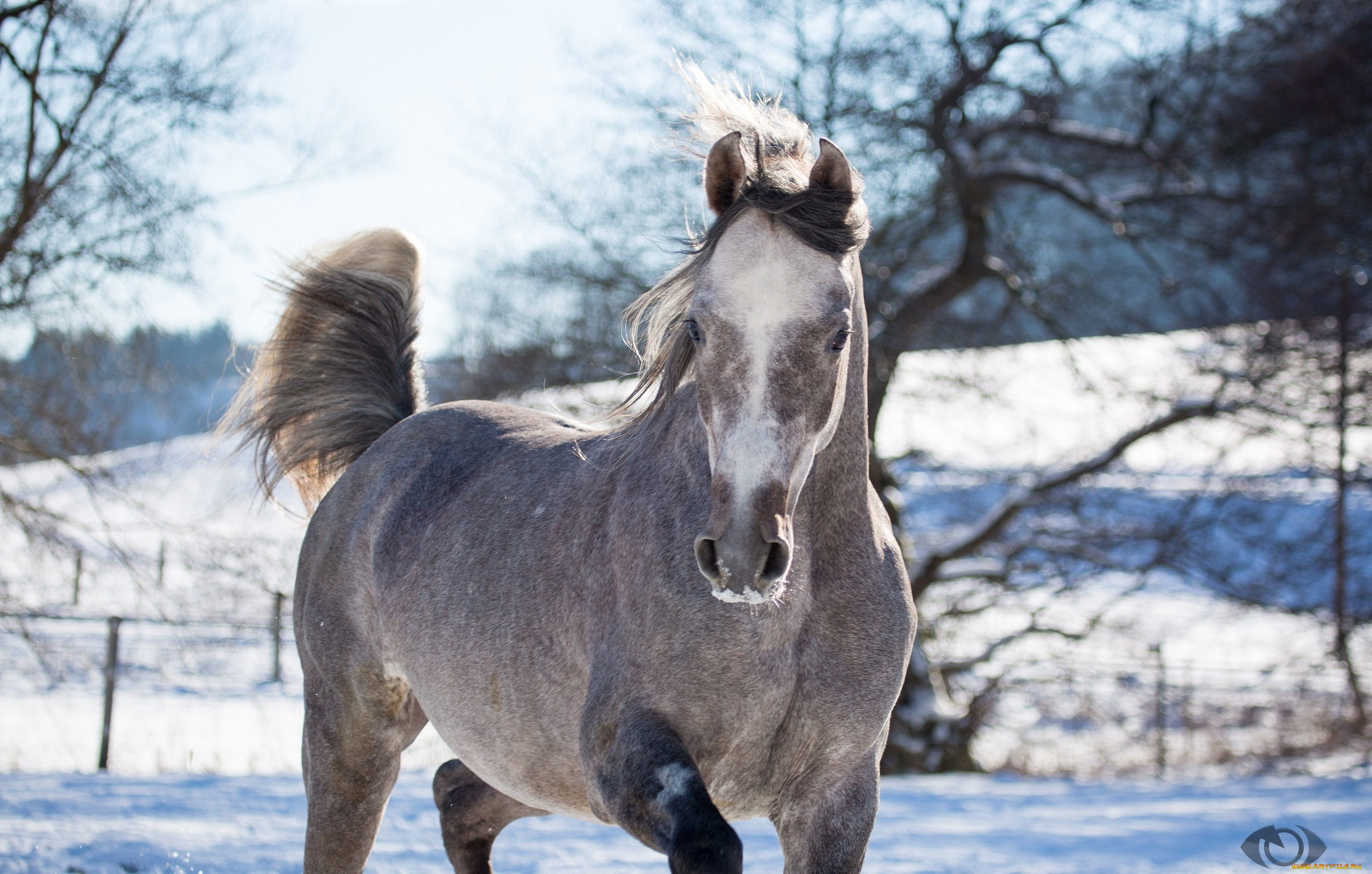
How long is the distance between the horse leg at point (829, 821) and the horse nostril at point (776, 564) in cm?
70

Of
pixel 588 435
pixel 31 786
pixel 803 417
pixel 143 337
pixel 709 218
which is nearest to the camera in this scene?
pixel 803 417

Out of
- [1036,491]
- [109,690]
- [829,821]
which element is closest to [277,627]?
[109,690]

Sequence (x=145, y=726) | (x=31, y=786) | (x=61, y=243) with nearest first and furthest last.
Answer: (x=31, y=786) < (x=61, y=243) < (x=145, y=726)

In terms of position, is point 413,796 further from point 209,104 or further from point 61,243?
point 209,104

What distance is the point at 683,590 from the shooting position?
7.52 feet

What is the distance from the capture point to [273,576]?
8.27 metres

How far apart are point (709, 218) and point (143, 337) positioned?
6.67 metres

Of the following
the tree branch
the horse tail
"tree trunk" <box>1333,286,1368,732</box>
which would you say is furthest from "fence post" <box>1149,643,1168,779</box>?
the horse tail

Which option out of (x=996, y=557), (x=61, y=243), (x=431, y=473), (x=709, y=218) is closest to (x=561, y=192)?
(x=61, y=243)

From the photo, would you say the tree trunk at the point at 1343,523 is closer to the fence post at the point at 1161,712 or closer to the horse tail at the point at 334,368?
the fence post at the point at 1161,712

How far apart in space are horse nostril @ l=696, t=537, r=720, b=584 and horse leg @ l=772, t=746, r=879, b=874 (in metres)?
0.73

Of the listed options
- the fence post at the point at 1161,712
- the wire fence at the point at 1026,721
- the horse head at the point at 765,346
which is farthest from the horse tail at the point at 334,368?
the fence post at the point at 1161,712

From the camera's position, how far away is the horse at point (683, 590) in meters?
2.06

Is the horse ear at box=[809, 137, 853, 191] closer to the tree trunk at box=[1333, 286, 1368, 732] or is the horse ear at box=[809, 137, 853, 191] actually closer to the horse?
the horse
